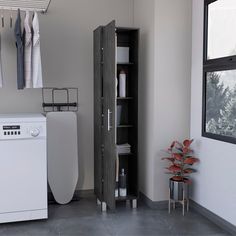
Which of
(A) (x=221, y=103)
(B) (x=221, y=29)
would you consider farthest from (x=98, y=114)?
(B) (x=221, y=29)

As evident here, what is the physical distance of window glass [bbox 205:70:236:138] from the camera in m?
3.05

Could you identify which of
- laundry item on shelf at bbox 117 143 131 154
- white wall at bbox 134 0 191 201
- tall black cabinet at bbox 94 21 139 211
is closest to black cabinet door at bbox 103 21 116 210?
tall black cabinet at bbox 94 21 139 211

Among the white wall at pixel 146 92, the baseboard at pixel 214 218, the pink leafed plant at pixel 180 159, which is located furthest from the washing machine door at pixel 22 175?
the baseboard at pixel 214 218

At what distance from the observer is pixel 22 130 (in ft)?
10.3

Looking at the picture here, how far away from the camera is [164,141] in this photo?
363 cm

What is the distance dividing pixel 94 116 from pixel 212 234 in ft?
5.86

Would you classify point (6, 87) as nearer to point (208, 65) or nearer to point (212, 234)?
point (208, 65)

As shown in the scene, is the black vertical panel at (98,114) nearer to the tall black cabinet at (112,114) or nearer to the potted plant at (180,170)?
the tall black cabinet at (112,114)

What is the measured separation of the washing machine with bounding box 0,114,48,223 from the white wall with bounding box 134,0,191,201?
3.79 ft

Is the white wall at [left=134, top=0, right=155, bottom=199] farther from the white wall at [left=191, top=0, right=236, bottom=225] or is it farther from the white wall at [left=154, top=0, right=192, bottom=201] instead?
the white wall at [left=191, top=0, right=236, bottom=225]

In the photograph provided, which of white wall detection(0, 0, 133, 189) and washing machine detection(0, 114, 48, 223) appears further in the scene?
white wall detection(0, 0, 133, 189)

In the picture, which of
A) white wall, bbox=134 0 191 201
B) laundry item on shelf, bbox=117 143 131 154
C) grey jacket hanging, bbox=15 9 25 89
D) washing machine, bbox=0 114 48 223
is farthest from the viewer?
laundry item on shelf, bbox=117 143 131 154

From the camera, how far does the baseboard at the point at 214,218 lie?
302 cm

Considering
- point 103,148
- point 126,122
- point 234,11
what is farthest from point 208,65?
point 103,148
